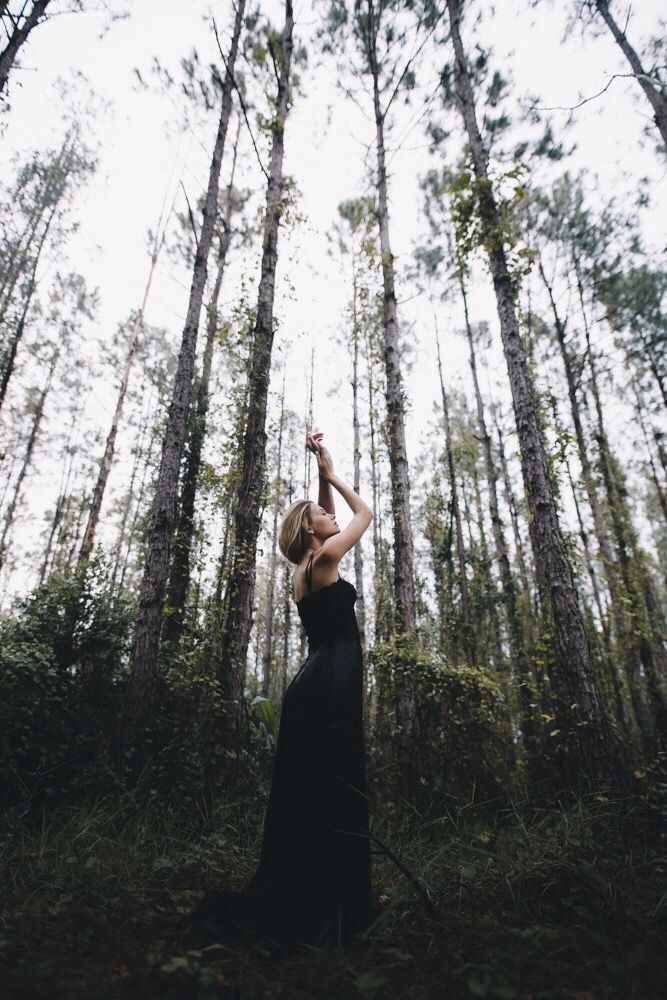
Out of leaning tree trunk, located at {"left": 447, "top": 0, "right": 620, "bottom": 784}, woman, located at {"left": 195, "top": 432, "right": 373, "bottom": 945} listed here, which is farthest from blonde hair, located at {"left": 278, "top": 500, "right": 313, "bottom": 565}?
leaning tree trunk, located at {"left": 447, "top": 0, "right": 620, "bottom": 784}

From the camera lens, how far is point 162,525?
593cm

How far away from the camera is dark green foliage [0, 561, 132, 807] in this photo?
13.4 feet

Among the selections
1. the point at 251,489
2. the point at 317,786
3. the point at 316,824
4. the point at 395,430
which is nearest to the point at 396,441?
the point at 395,430

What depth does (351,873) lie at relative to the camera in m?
2.06

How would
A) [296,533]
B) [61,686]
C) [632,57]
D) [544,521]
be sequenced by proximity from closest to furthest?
[296,533]
[61,686]
[544,521]
[632,57]

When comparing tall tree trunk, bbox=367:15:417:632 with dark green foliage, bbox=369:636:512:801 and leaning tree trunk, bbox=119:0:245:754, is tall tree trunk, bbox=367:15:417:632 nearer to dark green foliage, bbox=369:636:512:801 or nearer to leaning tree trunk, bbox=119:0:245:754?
dark green foliage, bbox=369:636:512:801

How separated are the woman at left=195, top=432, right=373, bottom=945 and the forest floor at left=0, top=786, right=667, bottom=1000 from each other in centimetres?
14

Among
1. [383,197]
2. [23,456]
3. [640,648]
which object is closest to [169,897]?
[640,648]

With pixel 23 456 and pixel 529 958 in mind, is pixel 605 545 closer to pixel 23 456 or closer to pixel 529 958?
pixel 529 958

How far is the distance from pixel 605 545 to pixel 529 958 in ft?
42.8

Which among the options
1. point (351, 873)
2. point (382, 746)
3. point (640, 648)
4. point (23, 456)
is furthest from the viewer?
point (23, 456)

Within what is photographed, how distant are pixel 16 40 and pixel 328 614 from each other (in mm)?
8802

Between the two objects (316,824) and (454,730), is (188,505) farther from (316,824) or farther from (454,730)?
(316,824)

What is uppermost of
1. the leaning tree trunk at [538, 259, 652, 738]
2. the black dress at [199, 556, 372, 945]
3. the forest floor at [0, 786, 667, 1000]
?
the leaning tree trunk at [538, 259, 652, 738]
